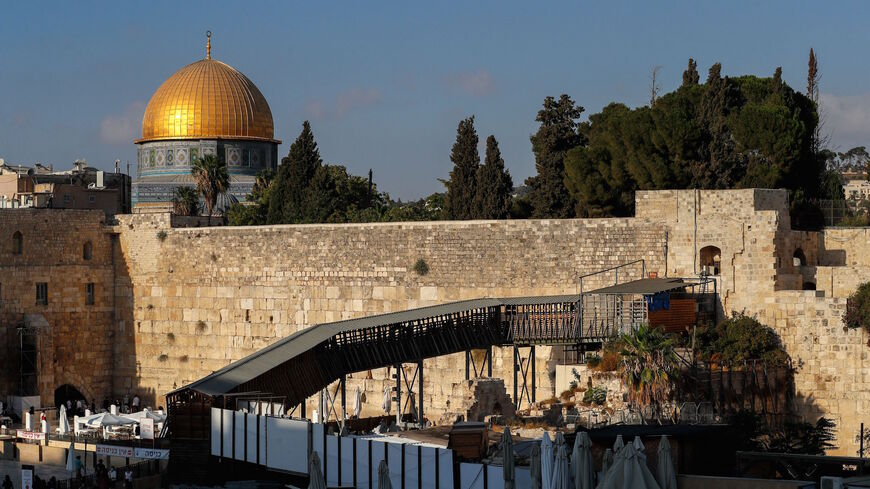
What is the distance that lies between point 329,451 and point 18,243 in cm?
1939

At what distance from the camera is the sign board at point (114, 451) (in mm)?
27712

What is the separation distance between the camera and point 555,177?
39781 mm

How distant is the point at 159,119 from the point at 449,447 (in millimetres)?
37441

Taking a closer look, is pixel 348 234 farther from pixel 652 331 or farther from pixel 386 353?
pixel 652 331

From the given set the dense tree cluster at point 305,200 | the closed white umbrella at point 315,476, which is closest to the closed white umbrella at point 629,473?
the closed white umbrella at point 315,476

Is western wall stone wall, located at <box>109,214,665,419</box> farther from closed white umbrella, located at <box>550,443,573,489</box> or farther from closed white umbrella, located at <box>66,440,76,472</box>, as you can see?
closed white umbrella, located at <box>550,443,573,489</box>

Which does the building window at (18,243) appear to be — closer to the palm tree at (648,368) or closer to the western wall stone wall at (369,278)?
the western wall stone wall at (369,278)

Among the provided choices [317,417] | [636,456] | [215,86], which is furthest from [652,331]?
[215,86]

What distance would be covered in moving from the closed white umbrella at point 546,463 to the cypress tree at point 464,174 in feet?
69.7

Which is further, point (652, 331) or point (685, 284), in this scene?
point (685, 284)

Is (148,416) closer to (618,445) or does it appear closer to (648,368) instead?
(648,368)

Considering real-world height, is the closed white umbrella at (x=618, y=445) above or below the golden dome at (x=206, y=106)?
below

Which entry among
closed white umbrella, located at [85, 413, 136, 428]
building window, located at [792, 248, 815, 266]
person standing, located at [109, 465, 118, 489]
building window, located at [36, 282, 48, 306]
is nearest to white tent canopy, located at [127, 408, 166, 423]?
closed white umbrella, located at [85, 413, 136, 428]

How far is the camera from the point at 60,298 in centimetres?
4009
